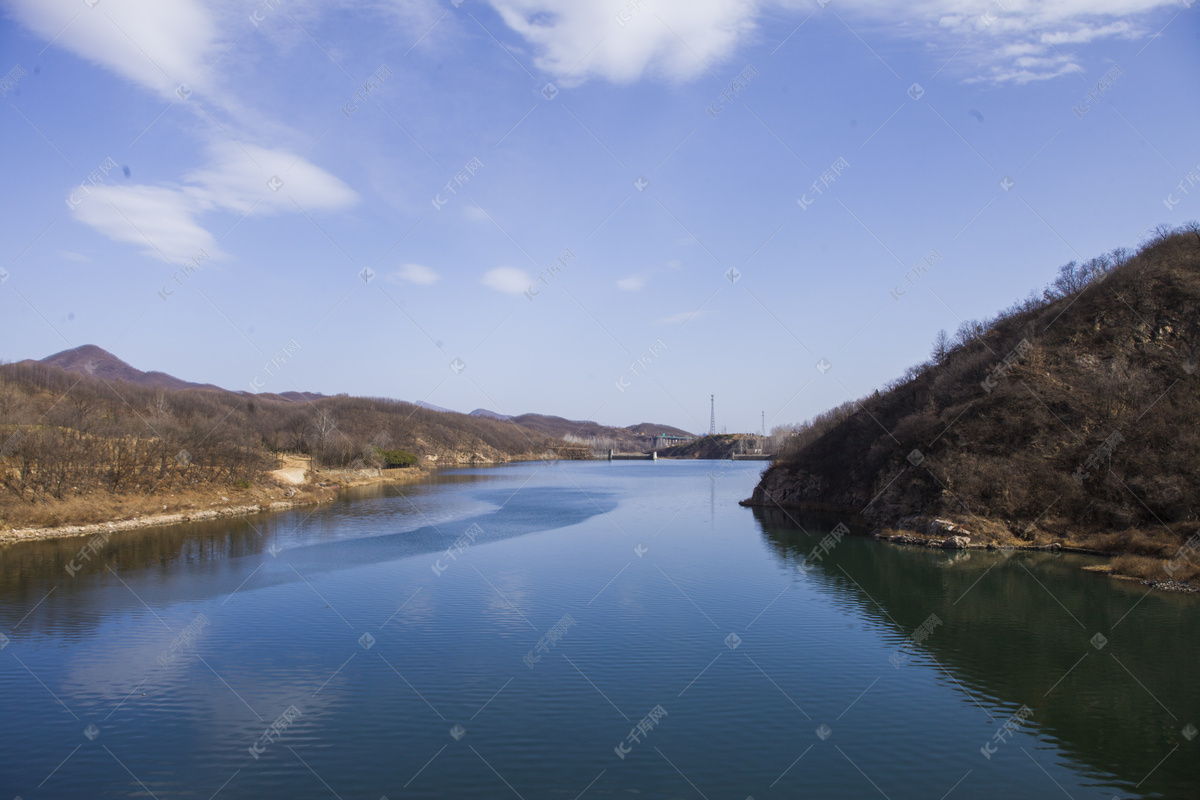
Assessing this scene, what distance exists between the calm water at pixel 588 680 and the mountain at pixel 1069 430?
5.47 meters

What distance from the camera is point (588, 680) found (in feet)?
55.0

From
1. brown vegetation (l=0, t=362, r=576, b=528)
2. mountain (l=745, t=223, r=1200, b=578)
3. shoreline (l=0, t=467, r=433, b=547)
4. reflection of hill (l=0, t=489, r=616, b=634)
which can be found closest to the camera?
reflection of hill (l=0, t=489, r=616, b=634)

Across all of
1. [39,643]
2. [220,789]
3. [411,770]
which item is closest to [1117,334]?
[411,770]

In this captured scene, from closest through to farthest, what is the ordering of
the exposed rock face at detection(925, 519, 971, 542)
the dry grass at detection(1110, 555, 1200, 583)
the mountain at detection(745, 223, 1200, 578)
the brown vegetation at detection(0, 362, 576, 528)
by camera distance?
1. the dry grass at detection(1110, 555, 1200, 583)
2. the mountain at detection(745, 223, 1200, 578)
3. the exposed rock face at detection(925, 519, 971, 542)
4. the brown vegetation at detection(0, 362, 576, 528)

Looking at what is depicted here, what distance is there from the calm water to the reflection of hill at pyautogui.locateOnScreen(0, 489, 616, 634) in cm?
31

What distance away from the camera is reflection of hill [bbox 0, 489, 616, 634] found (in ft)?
81.6

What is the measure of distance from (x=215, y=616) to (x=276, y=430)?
318ft

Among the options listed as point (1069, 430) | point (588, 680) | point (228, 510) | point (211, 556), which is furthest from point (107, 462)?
point (1069, 430)

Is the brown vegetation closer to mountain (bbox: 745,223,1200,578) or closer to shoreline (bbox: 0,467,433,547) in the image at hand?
shoreline (bbox: 0,467,433,547)

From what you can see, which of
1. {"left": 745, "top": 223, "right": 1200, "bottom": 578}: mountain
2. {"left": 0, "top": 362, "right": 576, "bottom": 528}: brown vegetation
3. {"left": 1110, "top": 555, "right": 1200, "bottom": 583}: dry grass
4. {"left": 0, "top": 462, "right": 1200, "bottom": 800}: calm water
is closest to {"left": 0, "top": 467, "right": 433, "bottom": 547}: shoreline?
{"left": 0, "top": 362, "right": 576, "bottom": 528}: brown vegetation

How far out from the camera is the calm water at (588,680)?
1191cm

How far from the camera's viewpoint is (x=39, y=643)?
63.7 feet

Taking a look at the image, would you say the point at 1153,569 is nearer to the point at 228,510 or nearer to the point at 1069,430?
the point at 1069,430

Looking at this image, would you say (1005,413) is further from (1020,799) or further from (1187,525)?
(1020,799)
